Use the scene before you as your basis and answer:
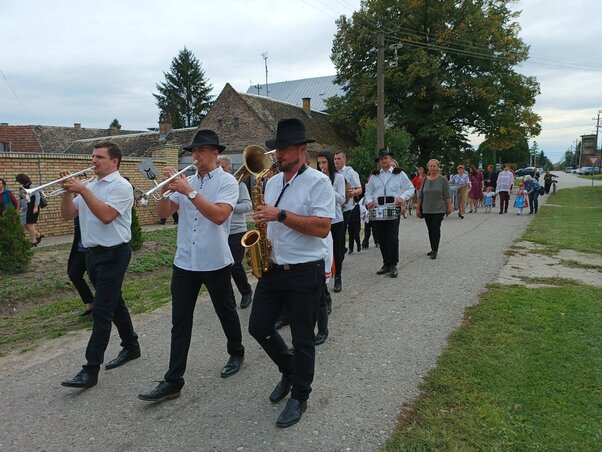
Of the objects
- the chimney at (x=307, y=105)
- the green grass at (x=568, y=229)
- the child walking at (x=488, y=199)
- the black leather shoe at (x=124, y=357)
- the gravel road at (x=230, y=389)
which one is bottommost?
the gravel road at (x=230, y=389)

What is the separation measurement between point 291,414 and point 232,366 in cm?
98

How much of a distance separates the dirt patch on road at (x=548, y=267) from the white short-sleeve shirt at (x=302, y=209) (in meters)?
4.67

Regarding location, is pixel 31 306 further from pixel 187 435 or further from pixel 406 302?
pixel 406 302

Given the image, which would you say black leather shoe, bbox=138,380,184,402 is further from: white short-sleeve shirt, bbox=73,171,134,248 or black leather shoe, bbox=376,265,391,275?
black leather shoe, bbox=376,265,391,275

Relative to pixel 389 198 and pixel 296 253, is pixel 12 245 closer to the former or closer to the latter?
pixel 389 198

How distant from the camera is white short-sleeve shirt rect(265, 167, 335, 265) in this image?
10.00 ft

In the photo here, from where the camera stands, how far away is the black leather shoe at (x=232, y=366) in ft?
12.6

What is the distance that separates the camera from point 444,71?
27734 millimetres

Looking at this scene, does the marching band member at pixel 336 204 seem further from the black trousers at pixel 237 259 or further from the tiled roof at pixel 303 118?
the tiled roof at pixel 303 118

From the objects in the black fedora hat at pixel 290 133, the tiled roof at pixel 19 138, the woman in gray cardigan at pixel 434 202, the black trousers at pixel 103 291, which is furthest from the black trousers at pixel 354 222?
the tiled roof at pixel 19 138

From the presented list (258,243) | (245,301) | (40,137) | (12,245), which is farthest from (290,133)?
(40,137)

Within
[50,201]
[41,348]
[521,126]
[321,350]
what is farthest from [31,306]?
[521,126]

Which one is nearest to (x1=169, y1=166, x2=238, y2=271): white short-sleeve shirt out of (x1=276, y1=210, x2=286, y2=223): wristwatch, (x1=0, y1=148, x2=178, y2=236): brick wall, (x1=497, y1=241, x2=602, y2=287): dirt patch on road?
(x1=276, y1=210, x2=286, y2=223): wristwatch

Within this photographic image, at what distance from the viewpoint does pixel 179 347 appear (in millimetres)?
3436
